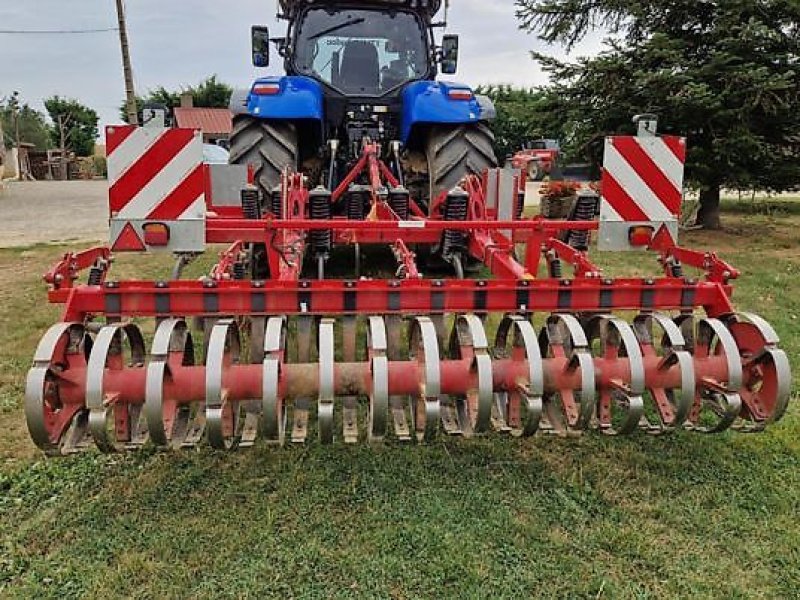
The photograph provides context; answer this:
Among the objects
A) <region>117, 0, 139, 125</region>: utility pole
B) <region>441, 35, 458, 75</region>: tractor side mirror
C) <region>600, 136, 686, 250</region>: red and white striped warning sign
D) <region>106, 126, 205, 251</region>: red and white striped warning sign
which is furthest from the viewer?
<region>117, 0, 139, 125</region>: utility pole

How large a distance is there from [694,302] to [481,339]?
3.21ft

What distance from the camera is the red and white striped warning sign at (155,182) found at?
2912 mm

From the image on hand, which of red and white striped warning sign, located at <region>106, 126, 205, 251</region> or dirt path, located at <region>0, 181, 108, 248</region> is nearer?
red and white striped warning sign, located at <region>106, 126, 205, 251</region>

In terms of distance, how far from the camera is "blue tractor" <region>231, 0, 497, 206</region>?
210 inches

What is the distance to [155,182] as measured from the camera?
9.68 feet

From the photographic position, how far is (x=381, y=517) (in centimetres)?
250

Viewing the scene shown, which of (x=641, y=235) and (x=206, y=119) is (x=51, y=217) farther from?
(x=206, y=119)

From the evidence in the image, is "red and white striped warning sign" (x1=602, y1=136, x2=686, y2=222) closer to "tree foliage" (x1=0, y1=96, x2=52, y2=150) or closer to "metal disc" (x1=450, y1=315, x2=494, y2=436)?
"metal disc" (x1=450, y1=315, x2=494, y2=436)

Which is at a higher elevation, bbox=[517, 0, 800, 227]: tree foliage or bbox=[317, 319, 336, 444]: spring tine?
bbox=[517, 0, 800, 227]: tree foliage

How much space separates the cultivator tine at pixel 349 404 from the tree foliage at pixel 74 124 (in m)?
39.0

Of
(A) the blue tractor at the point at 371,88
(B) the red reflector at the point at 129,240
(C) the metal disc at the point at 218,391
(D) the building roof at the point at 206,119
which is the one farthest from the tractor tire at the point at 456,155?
(D) the building roof at the point at 206,119

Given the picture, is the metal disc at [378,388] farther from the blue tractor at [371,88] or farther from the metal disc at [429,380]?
the blue tractor at [371,88]

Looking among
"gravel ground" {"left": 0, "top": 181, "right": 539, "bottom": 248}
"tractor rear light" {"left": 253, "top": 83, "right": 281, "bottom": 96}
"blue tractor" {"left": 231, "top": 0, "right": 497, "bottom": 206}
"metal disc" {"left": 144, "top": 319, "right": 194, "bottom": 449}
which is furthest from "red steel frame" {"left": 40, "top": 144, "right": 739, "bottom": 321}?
"gravel ground" {"left": 0, "top": 181, "right": 539, "bottom": 248}

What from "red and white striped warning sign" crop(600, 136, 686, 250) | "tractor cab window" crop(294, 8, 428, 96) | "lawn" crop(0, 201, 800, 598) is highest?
"tractor cab window" crop(294, 8, 428, 96)
